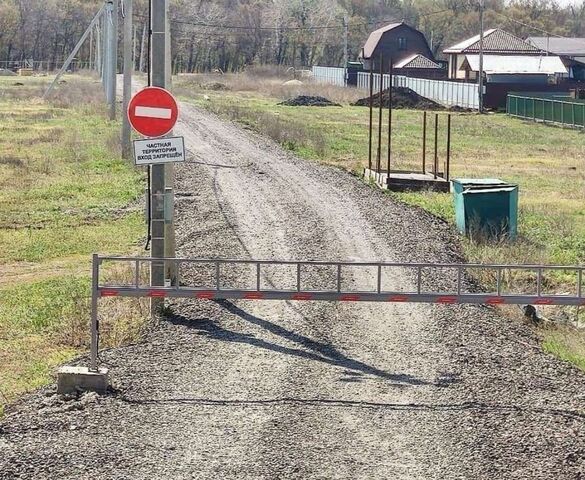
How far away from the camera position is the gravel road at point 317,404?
7340mm

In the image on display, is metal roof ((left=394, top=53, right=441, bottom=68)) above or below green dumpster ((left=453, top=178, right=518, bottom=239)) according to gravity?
above

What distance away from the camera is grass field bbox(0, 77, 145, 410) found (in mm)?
11203

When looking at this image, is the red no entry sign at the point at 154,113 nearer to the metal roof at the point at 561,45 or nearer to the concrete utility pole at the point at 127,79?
the concrete utility pole at the point at 127,79

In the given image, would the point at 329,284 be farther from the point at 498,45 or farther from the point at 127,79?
the point at 498,45

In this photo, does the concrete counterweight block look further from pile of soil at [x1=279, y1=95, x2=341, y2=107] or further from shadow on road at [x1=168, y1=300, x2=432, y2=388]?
pile of soil at [x1=279, y1=95, x2=341, y2=107]

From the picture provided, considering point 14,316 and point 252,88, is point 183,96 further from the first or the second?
point 14,316

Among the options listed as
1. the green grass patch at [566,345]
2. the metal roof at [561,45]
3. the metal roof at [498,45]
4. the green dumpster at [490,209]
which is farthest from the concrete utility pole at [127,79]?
the metal roof at [561,45]

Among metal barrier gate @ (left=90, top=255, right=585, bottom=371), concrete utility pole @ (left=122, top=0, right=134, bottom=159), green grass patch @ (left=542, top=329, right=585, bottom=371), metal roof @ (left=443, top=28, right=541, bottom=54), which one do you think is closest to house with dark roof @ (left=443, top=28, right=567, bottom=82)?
metal roof @ (left=443, top=28, right=541, bottom=54)

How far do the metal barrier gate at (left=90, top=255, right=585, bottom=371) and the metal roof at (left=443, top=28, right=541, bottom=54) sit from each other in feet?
221

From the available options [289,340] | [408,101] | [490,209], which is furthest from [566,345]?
[408,101]

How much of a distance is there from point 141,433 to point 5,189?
707 inches

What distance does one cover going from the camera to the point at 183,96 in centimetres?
6512

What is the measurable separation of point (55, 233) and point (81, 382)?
422 inches

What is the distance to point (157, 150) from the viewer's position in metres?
10.8
